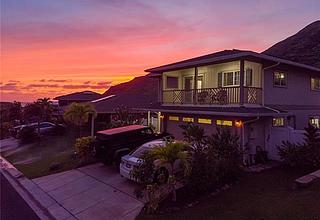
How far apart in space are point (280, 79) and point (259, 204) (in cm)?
1121

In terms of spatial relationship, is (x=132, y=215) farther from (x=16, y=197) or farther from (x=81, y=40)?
(x=81, y=40)

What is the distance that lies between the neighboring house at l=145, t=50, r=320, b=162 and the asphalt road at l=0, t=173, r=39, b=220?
967cm

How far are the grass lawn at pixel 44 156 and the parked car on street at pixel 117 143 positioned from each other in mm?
2553

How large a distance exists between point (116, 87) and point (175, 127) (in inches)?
2738

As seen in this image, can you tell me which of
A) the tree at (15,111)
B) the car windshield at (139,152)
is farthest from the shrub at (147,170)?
the tree at (15,111)

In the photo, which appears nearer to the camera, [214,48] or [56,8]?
[56,8]

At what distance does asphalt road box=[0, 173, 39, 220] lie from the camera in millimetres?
10499

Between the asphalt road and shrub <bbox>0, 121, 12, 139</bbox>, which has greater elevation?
shrub <bbox>0, 121, 12, 139</bbox>

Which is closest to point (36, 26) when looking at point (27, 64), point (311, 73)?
point (27, 64)

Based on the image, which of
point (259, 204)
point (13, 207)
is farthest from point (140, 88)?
point (259, 204)

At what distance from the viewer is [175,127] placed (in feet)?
67.7

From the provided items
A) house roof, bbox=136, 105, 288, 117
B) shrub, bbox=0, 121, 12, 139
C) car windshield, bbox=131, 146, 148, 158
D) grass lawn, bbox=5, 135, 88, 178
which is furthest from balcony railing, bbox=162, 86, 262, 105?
shrub, bbox=0, 121, 12, 139

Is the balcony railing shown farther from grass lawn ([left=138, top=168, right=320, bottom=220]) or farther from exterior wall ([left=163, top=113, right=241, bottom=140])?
grass lawn ([left=138, top=168, right=320, bottom=220])

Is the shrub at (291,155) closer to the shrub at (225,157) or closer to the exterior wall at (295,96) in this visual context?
the shrub at (225,157)
